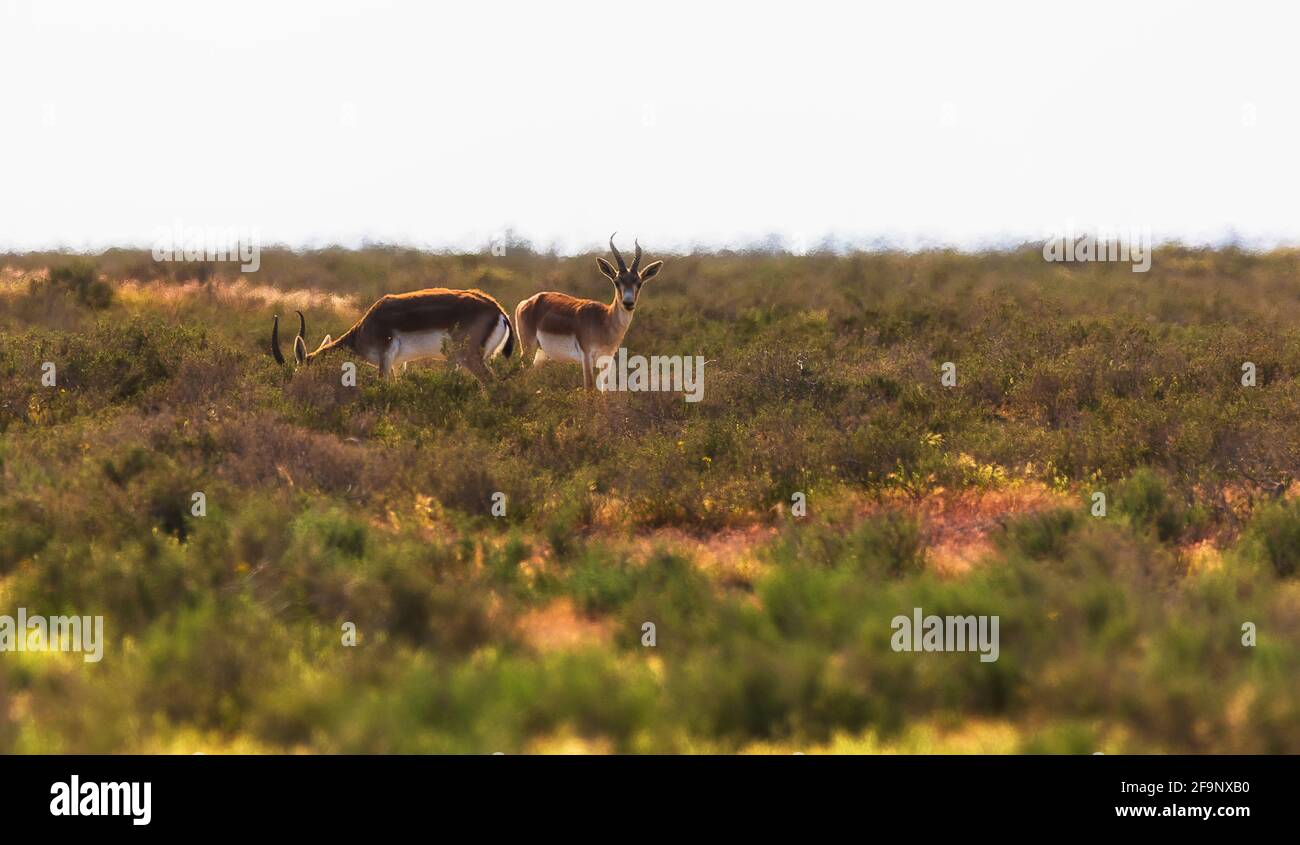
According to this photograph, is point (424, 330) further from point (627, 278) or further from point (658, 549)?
point (658, 549)

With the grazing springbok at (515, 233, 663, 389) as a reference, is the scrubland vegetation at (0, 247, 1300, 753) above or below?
below

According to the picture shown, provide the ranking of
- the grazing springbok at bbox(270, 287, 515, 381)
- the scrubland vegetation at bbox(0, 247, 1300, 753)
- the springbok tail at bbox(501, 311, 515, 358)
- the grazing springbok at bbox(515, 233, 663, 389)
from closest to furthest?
the scrubland vegetation at bbox(0, 247, 1300, 753), the grazing springbok at bbox(270, 287, 515, 381), the springbok tail at bbox(501, 311, 515, 358), the grazing springbok at bbox(515, 233, 663, 389)

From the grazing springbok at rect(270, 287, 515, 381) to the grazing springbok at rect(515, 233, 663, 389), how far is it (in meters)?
1.15

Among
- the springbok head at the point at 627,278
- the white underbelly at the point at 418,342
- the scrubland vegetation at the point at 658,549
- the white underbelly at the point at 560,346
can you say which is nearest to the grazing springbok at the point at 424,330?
the white underbelly at the point at 418,342

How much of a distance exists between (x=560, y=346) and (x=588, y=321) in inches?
22.2

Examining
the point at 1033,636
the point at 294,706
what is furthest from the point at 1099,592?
the point at 294,706

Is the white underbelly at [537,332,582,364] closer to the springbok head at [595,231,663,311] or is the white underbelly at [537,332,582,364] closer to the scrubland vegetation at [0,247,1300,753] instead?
the scrubland vegetation at [0,247,1300,753]

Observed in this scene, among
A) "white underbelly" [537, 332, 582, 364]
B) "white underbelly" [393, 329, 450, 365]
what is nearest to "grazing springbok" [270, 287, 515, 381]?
"white underbelly" [393, 329, 450, 365]

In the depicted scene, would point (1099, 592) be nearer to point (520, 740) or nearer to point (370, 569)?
point (520, 740)

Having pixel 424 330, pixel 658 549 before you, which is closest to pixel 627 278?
pixel 424 330

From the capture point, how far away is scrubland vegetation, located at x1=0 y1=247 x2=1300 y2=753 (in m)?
5.76

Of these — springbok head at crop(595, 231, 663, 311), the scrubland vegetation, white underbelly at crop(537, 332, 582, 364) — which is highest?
springbok head at crop(595, 231, 663, 311)
